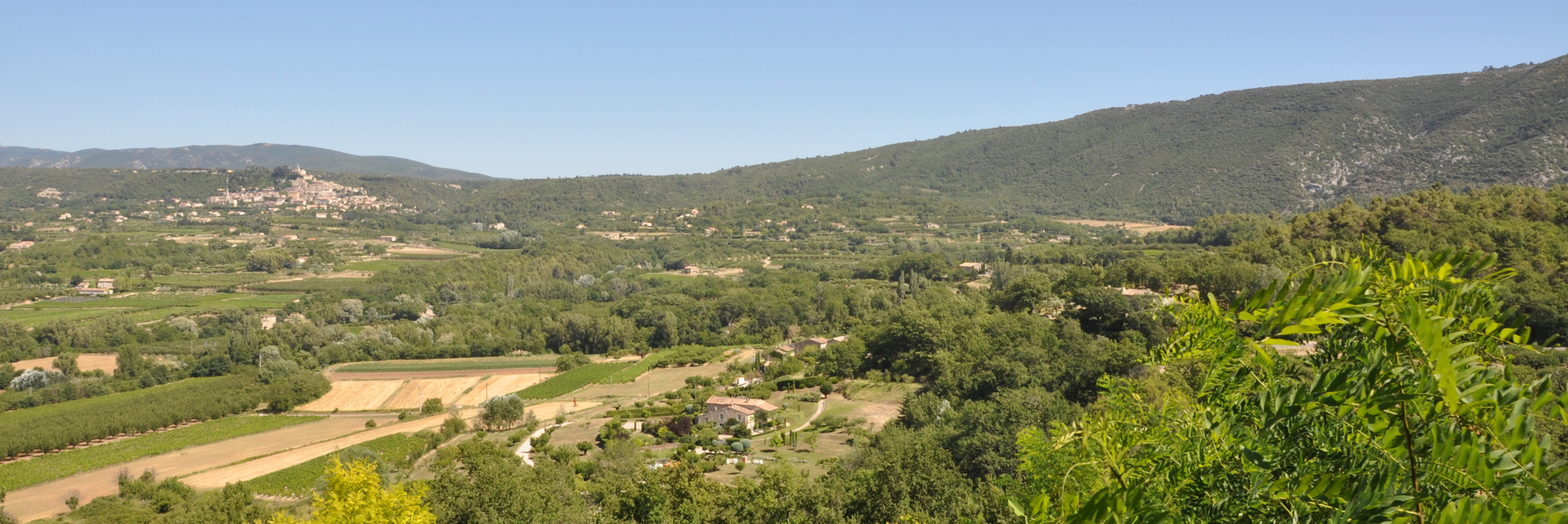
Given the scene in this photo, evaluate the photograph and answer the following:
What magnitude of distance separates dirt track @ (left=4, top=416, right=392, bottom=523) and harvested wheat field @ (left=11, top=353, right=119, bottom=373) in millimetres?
16728

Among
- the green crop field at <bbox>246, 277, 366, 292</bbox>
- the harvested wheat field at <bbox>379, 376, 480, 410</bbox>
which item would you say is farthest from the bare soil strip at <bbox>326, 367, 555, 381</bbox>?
the green crop field at <bbox>246, 277, 366, 292</bbox>

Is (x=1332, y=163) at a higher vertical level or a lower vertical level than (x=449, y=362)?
higher

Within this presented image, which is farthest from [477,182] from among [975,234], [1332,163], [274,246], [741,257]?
[1332,163]

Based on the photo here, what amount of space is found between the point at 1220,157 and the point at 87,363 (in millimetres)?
123354

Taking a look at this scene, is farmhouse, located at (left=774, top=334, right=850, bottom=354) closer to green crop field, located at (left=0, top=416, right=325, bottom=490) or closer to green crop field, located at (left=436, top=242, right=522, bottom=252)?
green crop field, located at (left=0, top=416, right=325, bottom=490)

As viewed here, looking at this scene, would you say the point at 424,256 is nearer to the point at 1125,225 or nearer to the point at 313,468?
the point at 313,468

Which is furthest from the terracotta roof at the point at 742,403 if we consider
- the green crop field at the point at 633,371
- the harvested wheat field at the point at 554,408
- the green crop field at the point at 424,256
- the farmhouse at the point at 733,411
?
the green crop field at the point at 424,256

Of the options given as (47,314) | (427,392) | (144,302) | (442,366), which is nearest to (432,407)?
(427,392)

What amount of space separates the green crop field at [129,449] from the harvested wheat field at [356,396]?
215 centimetres

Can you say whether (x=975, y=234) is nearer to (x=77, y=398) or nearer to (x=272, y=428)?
(x=272, y=428)

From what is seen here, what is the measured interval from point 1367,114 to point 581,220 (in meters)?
113

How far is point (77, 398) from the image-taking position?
40969 millimetres

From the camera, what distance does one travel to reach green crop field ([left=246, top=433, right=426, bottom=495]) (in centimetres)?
2684

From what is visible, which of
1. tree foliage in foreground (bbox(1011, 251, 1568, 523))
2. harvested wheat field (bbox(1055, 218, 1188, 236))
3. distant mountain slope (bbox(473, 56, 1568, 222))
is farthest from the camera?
harvested wheat field (bbox(1055, 218, 1188, 236))
